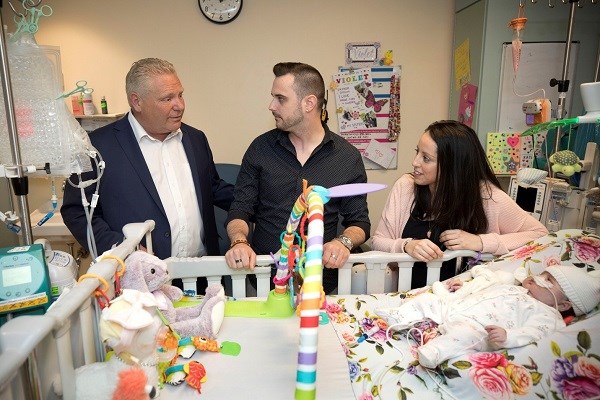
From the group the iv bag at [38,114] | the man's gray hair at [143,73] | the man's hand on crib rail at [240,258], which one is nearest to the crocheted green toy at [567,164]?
the man's hand on crib rail at [240,258]

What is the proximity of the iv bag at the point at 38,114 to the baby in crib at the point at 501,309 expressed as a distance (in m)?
1.09

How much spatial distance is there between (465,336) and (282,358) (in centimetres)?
52

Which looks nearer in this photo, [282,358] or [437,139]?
[282,358]

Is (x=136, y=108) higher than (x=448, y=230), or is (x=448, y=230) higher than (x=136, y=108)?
(x=136, y=108)

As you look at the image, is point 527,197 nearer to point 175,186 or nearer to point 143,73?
point 175,186

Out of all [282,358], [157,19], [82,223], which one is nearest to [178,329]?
[282,358]

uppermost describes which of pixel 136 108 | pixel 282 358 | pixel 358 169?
pixel 136 108

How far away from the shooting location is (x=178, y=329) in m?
1.23

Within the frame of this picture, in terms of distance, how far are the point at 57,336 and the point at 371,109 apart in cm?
271

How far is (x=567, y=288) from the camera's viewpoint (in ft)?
4.43

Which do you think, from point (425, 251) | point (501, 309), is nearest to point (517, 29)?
point (425, 251)

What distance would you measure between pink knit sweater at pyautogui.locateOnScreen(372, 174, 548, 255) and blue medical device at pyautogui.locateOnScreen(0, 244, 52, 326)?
3.98ft

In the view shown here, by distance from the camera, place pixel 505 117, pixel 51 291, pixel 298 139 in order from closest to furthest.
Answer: pixel 51 291 → pixel 298 139 → pixel 505 117

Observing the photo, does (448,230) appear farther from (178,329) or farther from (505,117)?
(505,117)
